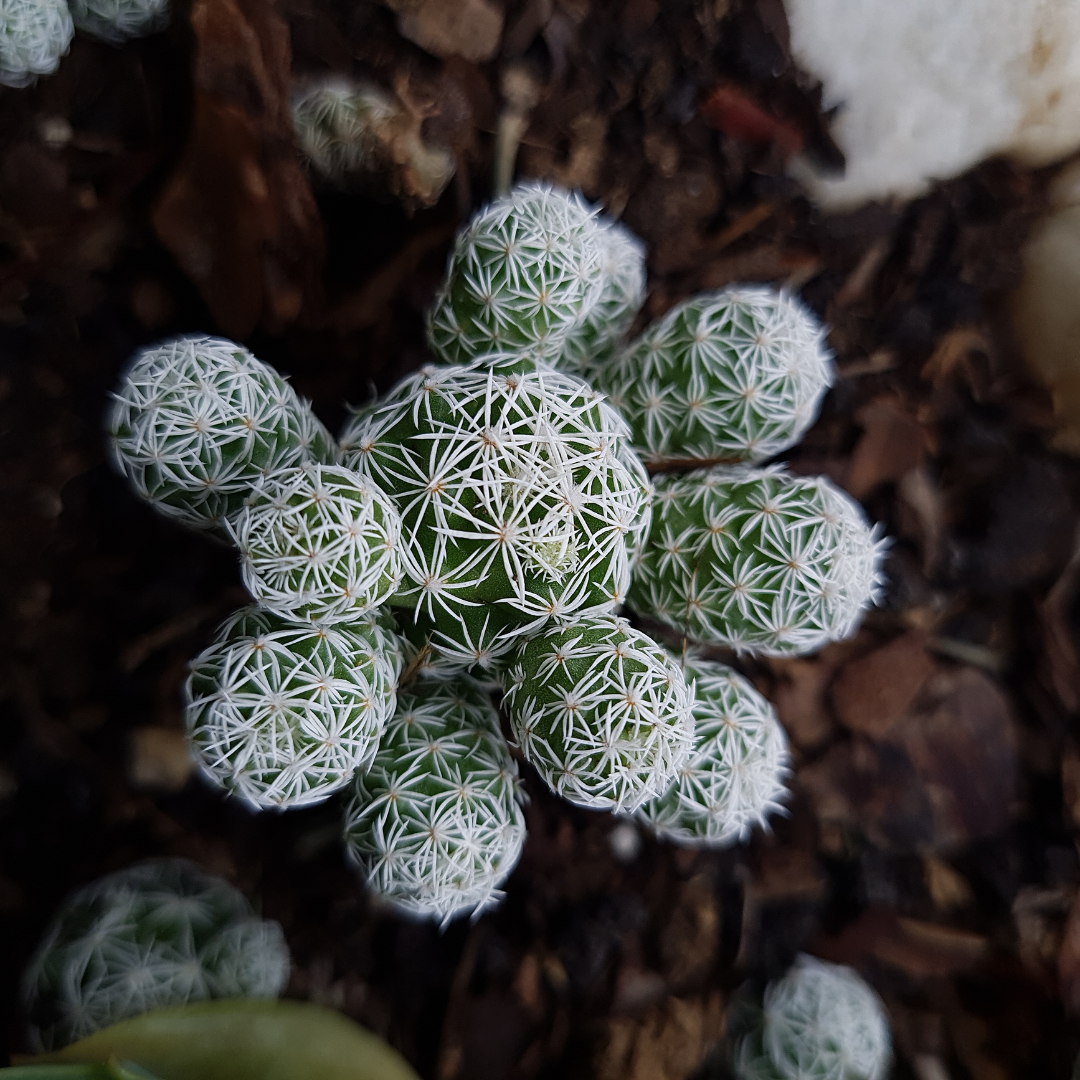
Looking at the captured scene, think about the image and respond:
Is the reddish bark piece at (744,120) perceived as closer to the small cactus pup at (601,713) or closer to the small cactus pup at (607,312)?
the small cactus pup at (607,312)

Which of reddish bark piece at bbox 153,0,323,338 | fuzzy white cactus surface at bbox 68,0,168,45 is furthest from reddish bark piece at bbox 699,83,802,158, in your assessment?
fuzzy white cactus surface at bbox 68,0,168,45

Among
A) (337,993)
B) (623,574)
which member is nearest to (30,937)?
(337,993)

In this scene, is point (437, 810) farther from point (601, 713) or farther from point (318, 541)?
point (318, 541)

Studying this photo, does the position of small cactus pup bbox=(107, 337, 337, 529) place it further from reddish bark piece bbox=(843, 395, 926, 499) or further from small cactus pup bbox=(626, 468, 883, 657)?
reddish bark piece bbox=(843, 395, 926, 499)

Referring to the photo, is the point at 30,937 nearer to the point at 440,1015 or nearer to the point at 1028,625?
the point at 440,1015

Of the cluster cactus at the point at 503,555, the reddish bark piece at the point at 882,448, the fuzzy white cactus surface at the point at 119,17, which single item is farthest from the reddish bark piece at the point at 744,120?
the fuzzy white cactus surface at the point at 119,17
